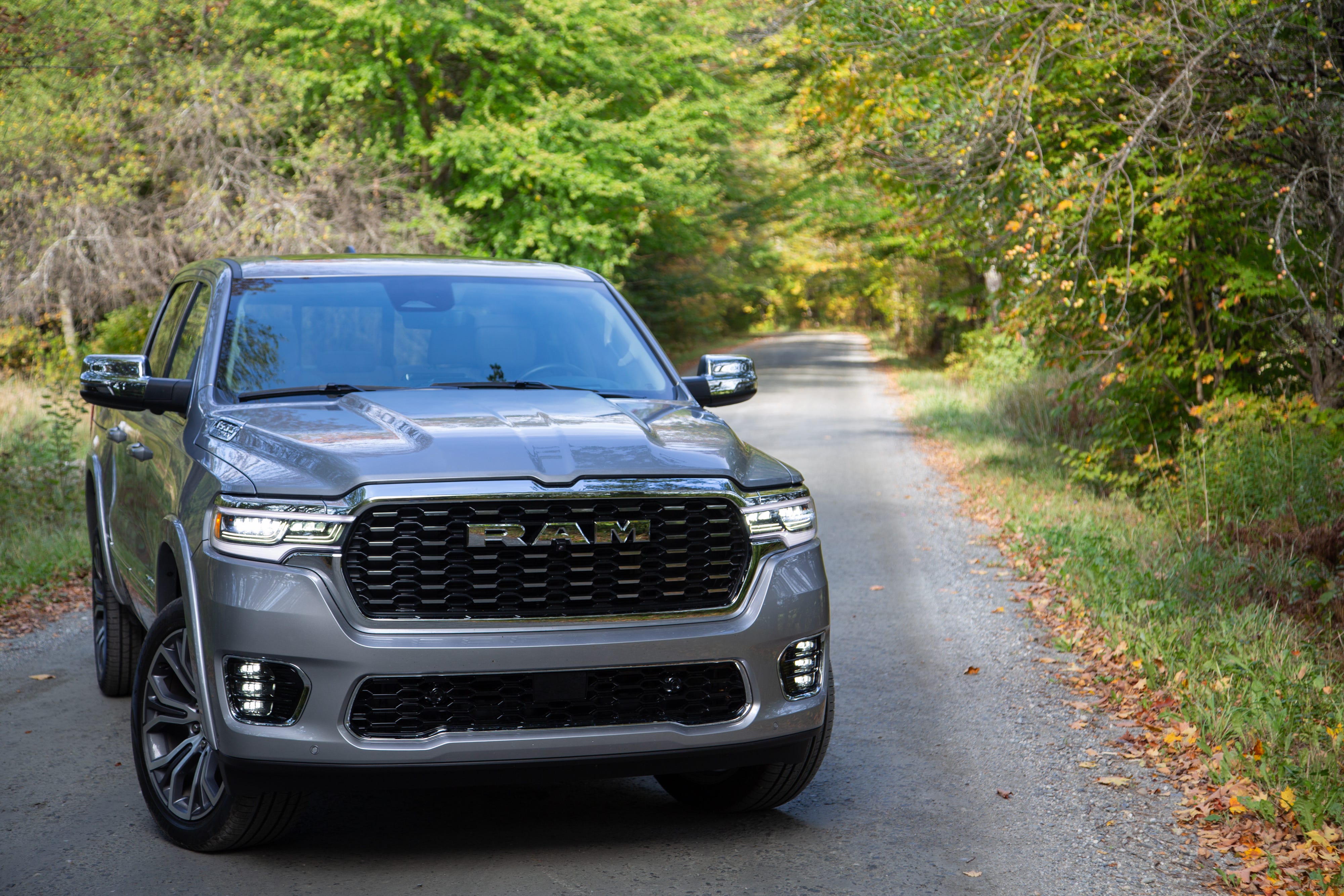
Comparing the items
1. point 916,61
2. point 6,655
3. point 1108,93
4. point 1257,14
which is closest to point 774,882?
point 6,655

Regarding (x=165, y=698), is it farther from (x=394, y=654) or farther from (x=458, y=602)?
(x=458, y=602)

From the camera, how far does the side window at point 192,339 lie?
539 centimetres

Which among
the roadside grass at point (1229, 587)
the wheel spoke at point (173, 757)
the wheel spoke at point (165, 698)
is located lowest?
the roadside grass at point (1229, 587)

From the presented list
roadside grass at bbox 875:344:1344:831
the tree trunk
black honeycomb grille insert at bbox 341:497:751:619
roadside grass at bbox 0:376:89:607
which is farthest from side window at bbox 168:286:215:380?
the tree trunk

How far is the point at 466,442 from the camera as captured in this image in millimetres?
4113

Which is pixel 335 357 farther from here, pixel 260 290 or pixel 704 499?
pixel 704 499

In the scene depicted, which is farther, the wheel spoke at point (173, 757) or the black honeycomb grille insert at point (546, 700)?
the wheel spoke at point (173, 757)

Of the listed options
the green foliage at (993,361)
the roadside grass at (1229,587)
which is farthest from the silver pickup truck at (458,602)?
the green foliage at (993,361)

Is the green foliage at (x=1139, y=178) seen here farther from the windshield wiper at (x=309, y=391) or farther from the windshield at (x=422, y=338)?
the windshield wiper at (x=309, y=391)

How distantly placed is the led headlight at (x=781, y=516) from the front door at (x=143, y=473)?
2.15 meters

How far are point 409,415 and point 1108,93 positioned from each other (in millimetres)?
8653

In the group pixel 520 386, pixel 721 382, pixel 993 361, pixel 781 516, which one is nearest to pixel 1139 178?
pixel 721 382

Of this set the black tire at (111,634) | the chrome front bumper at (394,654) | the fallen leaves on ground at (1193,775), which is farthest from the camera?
the black tire at (111,634)

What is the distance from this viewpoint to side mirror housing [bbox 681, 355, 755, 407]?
18.4 ft
